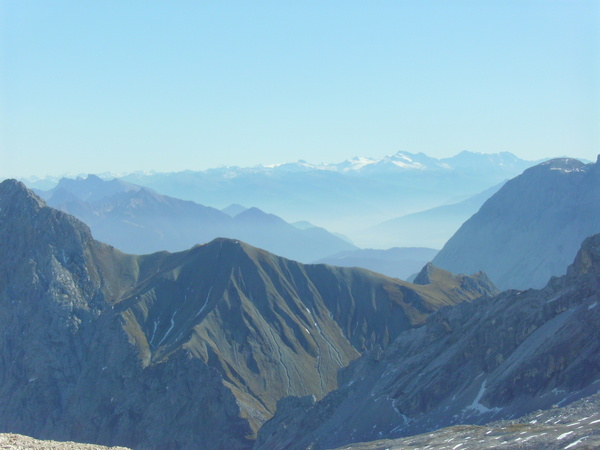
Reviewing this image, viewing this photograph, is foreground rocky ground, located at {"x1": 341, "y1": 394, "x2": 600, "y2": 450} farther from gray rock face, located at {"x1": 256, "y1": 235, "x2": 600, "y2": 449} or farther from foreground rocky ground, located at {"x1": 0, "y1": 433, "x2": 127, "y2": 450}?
foreground rocky ground, located at {"x1": 0, "y1": 433, "x2": 127, "y2": 450}

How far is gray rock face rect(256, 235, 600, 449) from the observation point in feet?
444

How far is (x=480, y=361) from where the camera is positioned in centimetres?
15688

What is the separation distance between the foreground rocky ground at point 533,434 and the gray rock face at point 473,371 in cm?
1034

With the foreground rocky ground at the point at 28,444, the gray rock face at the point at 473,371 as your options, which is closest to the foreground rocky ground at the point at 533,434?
the gray rock face at the point at 473,371

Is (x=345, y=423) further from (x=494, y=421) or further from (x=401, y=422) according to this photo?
(x=494, y=421)

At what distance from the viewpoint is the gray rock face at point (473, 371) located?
135250mm

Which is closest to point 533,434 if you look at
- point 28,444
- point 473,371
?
point 473,371

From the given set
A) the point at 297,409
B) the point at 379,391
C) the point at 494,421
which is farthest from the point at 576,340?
the point at 297,409

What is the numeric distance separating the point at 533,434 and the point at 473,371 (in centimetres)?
5284

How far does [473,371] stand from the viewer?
155 meters

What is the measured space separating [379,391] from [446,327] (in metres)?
25.4

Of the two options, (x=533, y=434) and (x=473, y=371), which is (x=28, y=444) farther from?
(x=473, y=371)

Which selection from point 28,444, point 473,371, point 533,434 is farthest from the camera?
point 473,371

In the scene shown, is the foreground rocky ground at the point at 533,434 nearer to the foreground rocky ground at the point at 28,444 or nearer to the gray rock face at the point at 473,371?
the gray rock face at the point at 473,371
